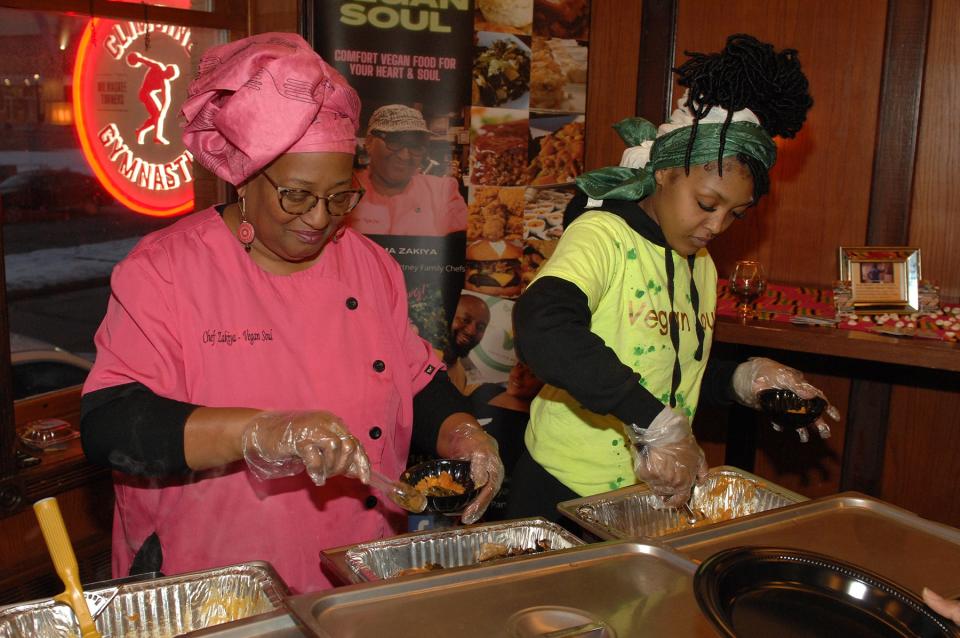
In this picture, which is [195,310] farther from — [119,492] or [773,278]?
[773,278]

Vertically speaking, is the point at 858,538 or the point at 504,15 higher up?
the point at 504,15

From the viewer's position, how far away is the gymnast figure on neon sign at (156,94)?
8.98ft

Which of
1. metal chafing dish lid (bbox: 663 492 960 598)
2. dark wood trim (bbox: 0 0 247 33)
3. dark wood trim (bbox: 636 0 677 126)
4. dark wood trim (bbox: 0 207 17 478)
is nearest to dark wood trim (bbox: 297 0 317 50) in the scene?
dark wood trim (bbox: 0 0 247 33)

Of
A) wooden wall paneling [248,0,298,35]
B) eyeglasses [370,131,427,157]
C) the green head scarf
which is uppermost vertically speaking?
wooden wall paneling [248,0,298,35]

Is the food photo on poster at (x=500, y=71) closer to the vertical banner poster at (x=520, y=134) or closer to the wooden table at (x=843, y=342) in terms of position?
the vertical banner poster at (x=520, y=134)

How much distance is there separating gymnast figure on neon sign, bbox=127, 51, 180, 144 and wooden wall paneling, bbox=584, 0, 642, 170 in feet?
5.46

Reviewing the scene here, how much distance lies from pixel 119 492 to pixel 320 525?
376 mm

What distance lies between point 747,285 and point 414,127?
4.36 feet

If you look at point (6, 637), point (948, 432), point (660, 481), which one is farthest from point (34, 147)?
point (948, 432)

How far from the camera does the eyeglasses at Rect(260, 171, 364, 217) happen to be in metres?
1.50

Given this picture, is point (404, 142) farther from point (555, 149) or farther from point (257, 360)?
point (257, 360)

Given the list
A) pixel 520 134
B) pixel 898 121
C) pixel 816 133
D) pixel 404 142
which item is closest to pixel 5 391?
pixel 404 142

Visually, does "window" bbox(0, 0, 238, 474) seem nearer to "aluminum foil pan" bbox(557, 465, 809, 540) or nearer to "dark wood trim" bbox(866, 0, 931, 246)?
"aluminum foil pan" bbox(557, 465, 809, 540)

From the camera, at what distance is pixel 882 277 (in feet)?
10.3
